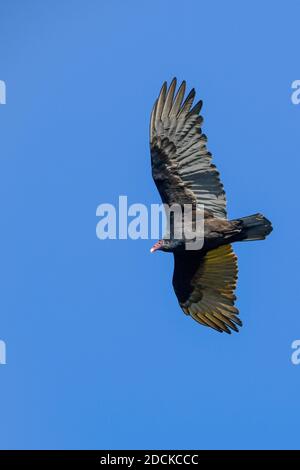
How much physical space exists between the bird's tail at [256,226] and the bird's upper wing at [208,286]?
1034 millimetres

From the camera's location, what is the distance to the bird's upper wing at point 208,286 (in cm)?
3309

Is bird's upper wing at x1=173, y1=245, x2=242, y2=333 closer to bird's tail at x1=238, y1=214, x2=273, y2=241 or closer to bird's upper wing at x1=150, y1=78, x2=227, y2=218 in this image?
bird's tail at x1=238, y1=214, x2=273, y2=241

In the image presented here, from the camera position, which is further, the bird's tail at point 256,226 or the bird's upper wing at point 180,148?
the bird's upper wing at point 180,148

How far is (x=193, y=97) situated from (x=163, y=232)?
249 cm

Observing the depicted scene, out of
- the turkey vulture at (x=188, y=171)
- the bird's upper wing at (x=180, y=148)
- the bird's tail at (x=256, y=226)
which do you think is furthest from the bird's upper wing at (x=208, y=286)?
the bird's upper wing at (x=180, y=148)

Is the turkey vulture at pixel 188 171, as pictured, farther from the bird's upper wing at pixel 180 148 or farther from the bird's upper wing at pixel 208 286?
the bird's upper wing at pixel 208 286

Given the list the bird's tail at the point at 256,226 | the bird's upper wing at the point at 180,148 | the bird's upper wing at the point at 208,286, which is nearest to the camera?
the bird's tail at the point at 256,226

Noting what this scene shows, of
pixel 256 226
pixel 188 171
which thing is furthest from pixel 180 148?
pixel 256 226

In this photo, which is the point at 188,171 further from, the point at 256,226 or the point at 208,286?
the point at 208,286

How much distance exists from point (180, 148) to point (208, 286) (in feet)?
9.43

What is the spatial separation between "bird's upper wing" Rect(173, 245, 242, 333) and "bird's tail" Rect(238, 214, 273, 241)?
103cm

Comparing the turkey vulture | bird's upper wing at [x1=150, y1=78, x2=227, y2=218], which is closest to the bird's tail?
the turkey vulture
